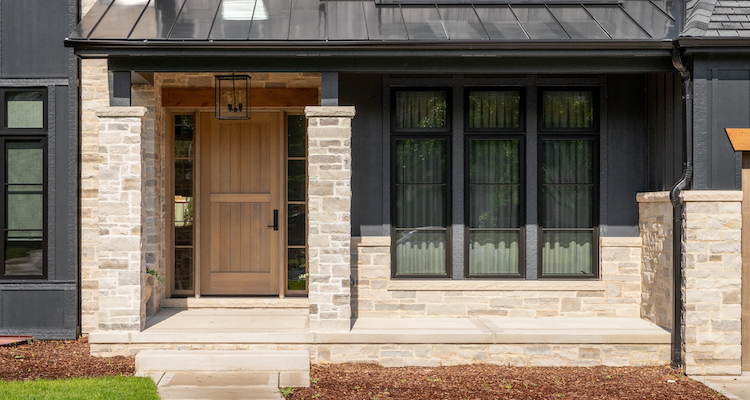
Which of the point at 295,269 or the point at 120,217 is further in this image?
the point at 295,269

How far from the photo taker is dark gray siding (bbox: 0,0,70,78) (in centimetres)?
793

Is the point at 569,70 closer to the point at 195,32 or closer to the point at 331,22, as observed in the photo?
the point at 331,22

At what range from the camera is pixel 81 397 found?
554 centimetres

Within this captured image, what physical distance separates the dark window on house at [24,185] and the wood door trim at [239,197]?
6.49ft

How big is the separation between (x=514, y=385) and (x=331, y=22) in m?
4.17

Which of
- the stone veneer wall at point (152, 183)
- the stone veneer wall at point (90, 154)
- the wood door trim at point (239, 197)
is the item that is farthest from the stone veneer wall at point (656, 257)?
the stone veneer wall at point (90, 154)

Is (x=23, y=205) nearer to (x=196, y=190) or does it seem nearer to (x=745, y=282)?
(x=196, y=190)

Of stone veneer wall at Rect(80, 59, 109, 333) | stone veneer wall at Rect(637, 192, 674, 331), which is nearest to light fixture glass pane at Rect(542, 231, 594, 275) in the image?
stone veneer wall at Rect(637, 192, 674, 331)

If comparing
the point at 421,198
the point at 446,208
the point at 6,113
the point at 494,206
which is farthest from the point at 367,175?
the point at 6,113

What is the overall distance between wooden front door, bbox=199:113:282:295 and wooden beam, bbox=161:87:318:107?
0.35 metres

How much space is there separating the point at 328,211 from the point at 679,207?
356 cm

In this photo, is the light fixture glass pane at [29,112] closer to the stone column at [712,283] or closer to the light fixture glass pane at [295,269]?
the light fixture glass pane at [295,269]

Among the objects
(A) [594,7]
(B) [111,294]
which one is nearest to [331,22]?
(A) [594,7]

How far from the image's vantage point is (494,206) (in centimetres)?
825
